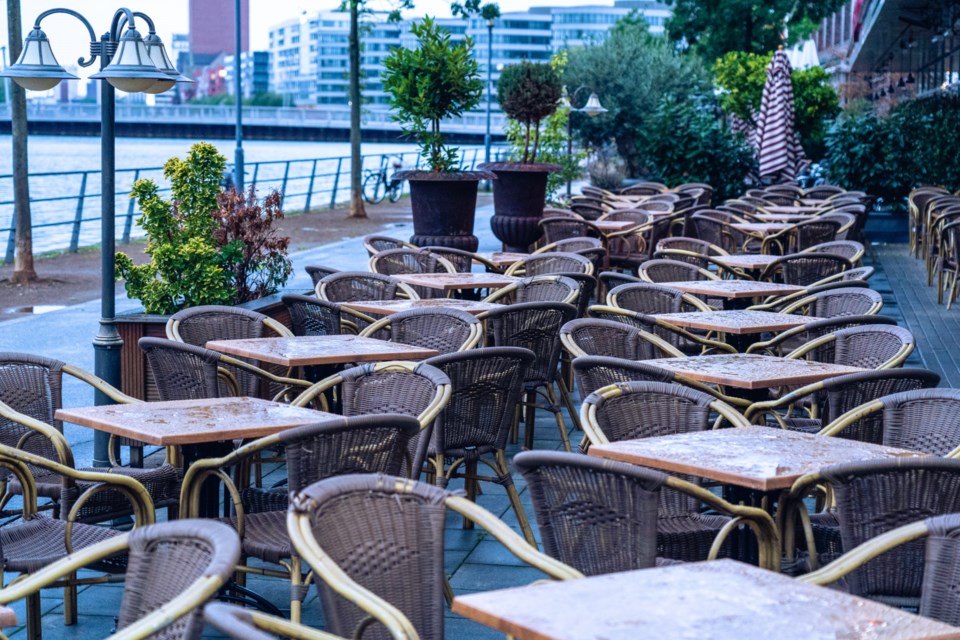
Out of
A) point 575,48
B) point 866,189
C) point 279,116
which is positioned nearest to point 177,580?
point 866,189

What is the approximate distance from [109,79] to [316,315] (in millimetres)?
1653

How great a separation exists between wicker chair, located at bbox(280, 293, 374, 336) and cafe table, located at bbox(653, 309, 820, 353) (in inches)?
59.6

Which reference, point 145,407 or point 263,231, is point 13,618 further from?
point 263,231

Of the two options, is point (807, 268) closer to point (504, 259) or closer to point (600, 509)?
point (504, 259)

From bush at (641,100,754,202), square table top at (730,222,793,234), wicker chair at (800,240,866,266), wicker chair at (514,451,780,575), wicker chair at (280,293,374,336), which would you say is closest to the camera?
wicker chair at (514,451,780,575)

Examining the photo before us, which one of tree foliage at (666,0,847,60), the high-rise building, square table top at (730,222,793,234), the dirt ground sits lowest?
the dirt ground

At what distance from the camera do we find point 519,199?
1313 centimetres

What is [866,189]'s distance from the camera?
18.2 m

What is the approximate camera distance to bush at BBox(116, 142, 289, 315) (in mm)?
6730

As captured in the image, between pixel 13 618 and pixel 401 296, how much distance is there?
17.0 ft

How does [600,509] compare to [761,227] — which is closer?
[600,509]

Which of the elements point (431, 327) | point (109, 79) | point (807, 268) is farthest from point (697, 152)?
point (109, 79)

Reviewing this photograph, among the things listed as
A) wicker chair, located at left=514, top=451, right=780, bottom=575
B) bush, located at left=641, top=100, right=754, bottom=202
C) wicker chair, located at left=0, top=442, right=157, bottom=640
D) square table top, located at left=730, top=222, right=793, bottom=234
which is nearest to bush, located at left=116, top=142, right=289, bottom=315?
wicker chair, located at left=0, top=442, right=157, bottom=640

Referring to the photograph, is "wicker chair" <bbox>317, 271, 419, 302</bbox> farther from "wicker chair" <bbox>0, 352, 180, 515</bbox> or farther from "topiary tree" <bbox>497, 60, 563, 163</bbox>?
"topiary tree" <bbox>497, 60, 563, 163</bbox>
